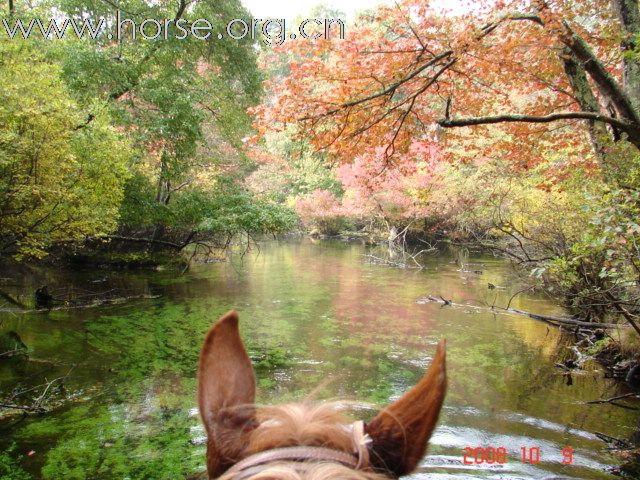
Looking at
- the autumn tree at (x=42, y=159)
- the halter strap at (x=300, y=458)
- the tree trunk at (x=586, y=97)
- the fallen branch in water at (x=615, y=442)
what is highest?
the tree trunk at (x=586, y=97)

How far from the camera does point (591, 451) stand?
13.6ft

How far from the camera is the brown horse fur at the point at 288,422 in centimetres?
71

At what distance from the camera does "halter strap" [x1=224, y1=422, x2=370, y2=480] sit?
0.69m

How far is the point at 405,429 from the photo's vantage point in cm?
77

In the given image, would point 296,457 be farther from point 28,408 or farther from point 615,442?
point 28,408

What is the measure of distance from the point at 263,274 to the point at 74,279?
6172 millimetres

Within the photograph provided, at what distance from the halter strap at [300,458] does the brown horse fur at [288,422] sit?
0.07ft

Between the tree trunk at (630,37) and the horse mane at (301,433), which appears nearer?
the horse mane at (301,433)
